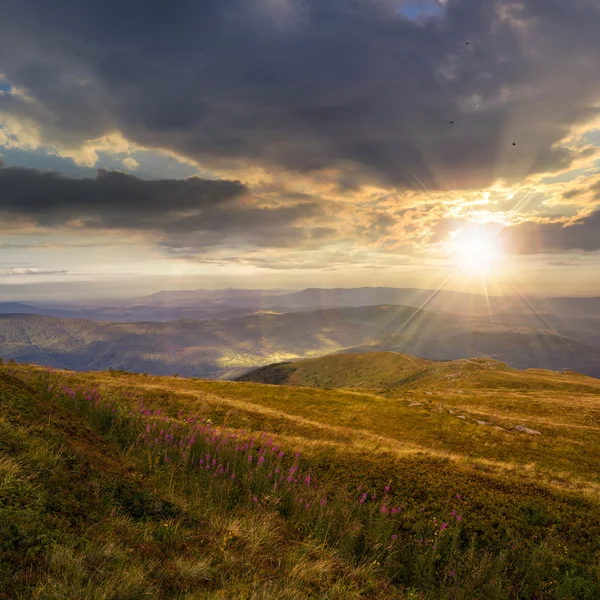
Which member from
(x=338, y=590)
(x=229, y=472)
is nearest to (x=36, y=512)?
(x=338, y=590)

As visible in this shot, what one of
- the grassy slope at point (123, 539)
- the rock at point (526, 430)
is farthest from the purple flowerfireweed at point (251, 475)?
the rock at point (526, 430)

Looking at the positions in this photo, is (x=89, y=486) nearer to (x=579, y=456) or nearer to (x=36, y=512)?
(x=36, y=512)

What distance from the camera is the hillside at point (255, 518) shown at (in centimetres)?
421

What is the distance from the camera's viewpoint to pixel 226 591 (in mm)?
4148

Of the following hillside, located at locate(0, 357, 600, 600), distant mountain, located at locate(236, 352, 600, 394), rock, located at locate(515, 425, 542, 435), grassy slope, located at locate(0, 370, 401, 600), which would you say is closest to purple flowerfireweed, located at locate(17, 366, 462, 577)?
hillside, located at locate(0, 357, 600, 600)

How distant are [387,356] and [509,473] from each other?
169793 mm

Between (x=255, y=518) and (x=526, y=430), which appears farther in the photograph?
(x=526, y=430)

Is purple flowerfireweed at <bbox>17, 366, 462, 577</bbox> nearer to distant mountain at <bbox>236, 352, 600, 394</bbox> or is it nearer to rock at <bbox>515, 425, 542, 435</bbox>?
rock at <bbox>515, 425, 542, 435</bbox>

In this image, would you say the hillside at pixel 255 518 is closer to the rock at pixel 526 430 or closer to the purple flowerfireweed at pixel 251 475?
the purple flowerfireweed at pixel 251 475

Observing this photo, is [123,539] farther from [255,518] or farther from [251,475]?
[251,475]

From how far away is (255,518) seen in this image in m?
6.61

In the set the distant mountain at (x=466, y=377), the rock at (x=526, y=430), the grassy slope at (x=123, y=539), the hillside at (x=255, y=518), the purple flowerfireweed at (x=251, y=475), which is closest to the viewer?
the grassy slope at (x=123, y=539)

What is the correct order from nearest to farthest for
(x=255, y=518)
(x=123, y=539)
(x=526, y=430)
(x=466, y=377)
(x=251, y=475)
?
(x=123, y=539)
(x=255, y=518)
(x=251, y=475)
(x=526, y=430)
(x=466, y=377)

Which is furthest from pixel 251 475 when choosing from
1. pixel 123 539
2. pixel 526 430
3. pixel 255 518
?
pixel 526 430
